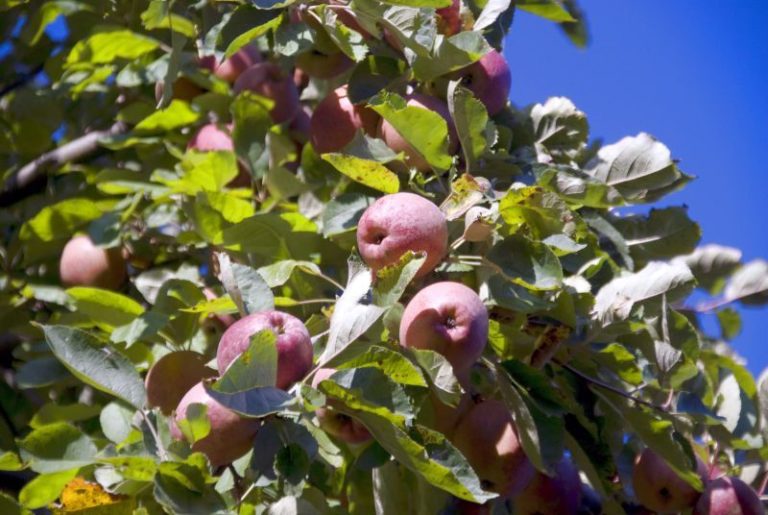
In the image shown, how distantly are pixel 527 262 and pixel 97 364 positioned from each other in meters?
0.54

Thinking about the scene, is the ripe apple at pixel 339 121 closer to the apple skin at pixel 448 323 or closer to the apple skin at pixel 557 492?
the apple skin at pixel 448 323

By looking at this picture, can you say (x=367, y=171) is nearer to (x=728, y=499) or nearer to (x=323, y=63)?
(x=323, y=63)

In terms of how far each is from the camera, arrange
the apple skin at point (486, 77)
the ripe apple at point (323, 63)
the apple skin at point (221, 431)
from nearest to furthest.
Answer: the apple skin at point (221, 431) < the apple skin at point (486, 77) < the ripe apple at point (323, 63)

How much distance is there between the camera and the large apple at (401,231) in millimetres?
1309

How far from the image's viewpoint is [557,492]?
1.52 meters

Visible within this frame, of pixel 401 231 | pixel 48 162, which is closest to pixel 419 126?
pixel 401 231

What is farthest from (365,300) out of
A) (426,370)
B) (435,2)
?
(435,2)

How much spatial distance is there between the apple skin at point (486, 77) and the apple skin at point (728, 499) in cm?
65

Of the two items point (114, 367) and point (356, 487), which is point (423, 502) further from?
point (114, 367)

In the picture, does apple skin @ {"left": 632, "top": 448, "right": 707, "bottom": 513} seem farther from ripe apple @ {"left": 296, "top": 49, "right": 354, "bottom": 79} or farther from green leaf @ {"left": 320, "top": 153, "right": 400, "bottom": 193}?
ripe apple @ {"left": 296, "top": 49, "right": 354, "bottom": 79}

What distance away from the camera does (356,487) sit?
154cm

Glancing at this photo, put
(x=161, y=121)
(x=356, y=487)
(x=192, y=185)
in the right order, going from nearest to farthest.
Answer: (x=356, y=487) → (x=192, y=185) → (x=161, y=121)

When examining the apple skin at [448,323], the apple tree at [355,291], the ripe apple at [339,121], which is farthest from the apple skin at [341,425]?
the ripe apple at [339,121]

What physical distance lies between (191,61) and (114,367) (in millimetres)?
798
